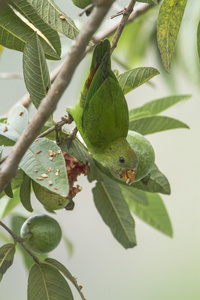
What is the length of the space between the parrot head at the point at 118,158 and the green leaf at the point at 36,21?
29 centimetres

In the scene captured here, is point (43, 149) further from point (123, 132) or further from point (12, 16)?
point (12, 16)

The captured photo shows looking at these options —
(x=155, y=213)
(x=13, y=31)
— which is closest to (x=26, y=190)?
(x=13, y=31)

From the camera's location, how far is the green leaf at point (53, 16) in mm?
1149

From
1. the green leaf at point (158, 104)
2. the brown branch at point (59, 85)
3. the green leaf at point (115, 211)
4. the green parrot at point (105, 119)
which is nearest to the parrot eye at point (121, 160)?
the green parrot at point (105, 119)

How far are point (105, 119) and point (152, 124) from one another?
23 centimetres

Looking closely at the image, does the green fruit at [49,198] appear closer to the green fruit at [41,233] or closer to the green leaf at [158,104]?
the green fruit at [41,233]

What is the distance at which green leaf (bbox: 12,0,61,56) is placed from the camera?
118 centimetres

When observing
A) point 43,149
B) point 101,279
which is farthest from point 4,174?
point 101,279

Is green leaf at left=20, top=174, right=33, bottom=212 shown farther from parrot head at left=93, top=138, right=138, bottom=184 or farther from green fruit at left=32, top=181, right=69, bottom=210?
parrot head at left=93, top=138, right=138, bottom=184

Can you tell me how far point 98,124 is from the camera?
47.6 inches

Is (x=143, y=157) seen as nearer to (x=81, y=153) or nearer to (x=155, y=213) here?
(x=81, y=153)

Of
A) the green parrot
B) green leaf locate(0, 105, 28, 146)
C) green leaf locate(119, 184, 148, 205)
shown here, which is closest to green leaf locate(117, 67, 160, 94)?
the green parrot

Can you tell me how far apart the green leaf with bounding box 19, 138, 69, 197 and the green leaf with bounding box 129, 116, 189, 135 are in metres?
0.35

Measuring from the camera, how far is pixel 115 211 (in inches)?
56.9
